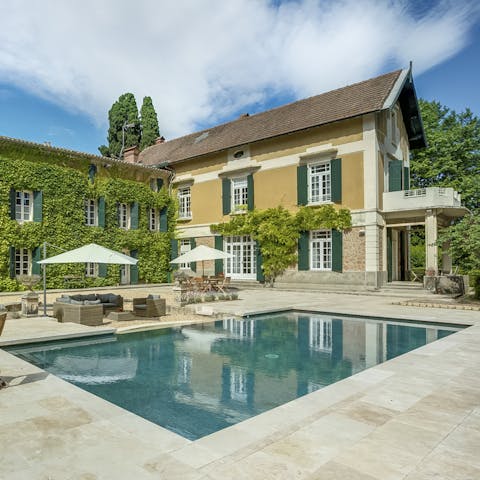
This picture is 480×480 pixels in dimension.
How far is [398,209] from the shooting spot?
17.8 m

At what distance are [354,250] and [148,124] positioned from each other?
980 inches

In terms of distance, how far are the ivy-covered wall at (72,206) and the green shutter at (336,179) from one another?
427 inches

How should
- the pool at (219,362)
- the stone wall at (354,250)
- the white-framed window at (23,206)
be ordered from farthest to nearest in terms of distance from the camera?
the white-framed window at (23,206)
the stone wall at (354,250)
the pool at (219,362)

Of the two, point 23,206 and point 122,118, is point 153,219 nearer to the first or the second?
point 23,206

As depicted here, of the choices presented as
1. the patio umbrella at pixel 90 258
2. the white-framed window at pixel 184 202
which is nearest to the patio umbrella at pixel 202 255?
the patio umbrella at pixel 90 258

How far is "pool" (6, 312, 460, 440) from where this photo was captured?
455 cm

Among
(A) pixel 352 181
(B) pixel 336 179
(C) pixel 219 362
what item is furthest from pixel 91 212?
(C) pixel 219 362

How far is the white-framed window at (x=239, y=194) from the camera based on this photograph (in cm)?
2189

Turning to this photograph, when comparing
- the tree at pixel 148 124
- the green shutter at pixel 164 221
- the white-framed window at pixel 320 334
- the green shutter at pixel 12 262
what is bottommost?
the white-framed window at pixel 320 334

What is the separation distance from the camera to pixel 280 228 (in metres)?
19.9

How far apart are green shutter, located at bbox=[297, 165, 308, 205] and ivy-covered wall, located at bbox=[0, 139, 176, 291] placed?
907cm

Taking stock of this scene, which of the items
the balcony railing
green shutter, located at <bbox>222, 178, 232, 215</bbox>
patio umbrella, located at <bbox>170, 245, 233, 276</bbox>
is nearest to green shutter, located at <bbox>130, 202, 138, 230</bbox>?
green shutter, located at <bbox>222, 178, 232, 215</bbox>

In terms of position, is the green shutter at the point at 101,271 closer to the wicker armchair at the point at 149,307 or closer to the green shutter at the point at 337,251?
the wicker armchair at the point at 149,307

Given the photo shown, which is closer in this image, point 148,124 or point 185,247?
point 185,247
